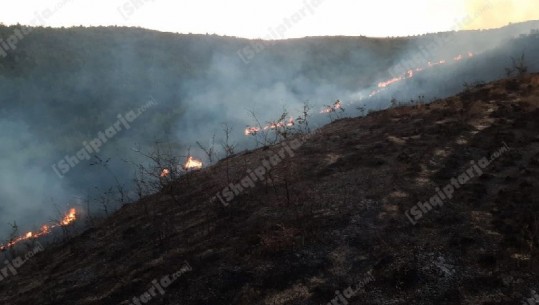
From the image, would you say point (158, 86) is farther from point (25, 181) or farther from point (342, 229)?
point (342, 229)

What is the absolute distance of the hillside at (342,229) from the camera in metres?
6.10

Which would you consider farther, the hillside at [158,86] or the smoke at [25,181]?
the hillside at [158,86]

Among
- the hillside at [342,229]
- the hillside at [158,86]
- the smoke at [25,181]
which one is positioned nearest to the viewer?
the hillside at [342,229]

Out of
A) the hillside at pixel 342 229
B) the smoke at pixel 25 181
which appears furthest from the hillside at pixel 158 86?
the hillside at pixel 342 229

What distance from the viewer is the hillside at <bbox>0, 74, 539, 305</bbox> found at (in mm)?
6098

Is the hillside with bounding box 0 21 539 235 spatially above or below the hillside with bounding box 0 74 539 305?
above

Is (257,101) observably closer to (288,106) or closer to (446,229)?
(288,106)

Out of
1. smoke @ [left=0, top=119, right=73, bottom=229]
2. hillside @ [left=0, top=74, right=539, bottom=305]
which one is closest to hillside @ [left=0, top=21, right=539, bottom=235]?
smoke @ [left=0, top=119, right=73, bottom=229]

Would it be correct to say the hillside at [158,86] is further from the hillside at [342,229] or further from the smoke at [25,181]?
the hillside at [342,229]

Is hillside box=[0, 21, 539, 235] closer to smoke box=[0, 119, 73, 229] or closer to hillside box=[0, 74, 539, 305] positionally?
smoke box=[0, 119, 73, 229]

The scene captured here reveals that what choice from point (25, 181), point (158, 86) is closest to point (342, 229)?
point (25, 181)

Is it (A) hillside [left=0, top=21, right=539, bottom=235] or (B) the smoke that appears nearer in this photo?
(B) the smoke

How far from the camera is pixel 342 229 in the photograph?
757cm

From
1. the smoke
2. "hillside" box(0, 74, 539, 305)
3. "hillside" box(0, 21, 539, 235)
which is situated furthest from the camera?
"hillside" box(0, 21, 539, 235)
